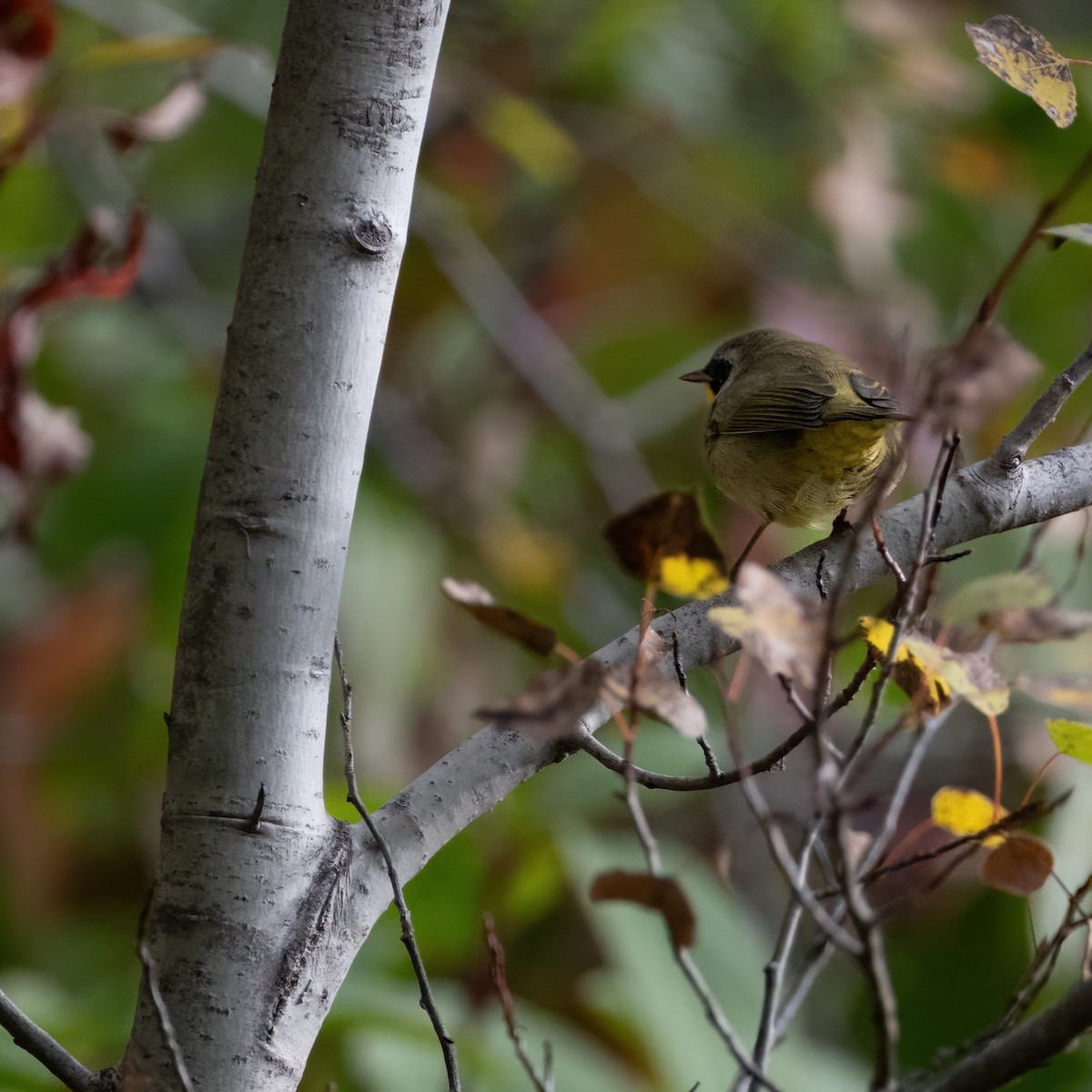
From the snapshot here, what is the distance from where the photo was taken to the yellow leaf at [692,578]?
2.16 feet

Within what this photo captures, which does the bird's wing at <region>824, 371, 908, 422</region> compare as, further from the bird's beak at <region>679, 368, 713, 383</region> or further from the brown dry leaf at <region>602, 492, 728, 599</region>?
the brown dry leaf at <region>602, 492, 728, 599</region>

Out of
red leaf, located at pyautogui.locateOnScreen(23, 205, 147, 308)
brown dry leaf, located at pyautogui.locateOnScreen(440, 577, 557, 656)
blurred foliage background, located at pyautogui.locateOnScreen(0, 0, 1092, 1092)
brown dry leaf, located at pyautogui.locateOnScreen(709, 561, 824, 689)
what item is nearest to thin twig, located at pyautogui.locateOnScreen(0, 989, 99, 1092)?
brown dry leaf, located at pyautogui.locateOnScreen(440, 577, 557, 656)

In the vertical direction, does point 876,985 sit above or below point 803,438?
below

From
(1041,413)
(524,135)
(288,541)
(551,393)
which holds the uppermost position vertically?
(524,135)

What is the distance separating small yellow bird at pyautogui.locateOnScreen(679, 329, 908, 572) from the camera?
4.47 ft

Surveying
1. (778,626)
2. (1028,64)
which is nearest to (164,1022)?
(778,626)

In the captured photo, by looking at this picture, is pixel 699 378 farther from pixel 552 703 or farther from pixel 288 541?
pixel 552 703

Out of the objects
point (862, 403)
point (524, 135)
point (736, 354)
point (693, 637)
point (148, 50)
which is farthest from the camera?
point (524, 135)

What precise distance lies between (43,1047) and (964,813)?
0.55 meters

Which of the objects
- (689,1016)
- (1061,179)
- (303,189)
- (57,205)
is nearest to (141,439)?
(57,205)

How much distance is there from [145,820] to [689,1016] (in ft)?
4.91

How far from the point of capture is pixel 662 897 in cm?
59

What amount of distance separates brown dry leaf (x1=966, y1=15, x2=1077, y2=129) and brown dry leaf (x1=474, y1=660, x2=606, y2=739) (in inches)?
17.4

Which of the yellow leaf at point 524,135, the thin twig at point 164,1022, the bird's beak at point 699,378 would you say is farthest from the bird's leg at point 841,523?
the yellow leaf at point 524,135
